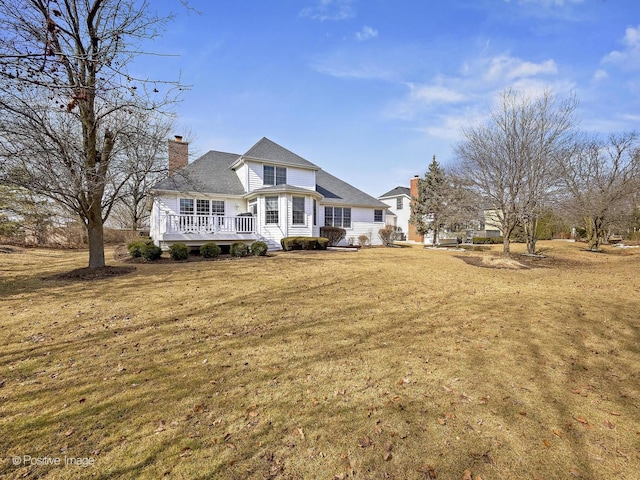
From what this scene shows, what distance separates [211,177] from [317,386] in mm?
17442

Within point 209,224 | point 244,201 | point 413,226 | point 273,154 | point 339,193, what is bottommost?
point 209,224

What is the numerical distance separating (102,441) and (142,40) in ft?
28.7

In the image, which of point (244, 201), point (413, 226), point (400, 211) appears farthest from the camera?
point (400, 211)

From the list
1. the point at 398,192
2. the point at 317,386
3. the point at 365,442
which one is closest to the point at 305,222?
the point at 317,386

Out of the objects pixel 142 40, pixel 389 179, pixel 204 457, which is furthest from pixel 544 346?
pixel 389 179

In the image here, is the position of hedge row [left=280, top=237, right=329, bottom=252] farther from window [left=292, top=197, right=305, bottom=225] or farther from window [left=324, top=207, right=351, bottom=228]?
window [left=324, top=207, right=351, bottom=228]

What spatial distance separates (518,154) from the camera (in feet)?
43.7

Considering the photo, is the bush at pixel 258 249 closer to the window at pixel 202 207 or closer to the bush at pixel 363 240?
the window at pixel 202 207

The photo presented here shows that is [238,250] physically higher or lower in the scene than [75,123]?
lower

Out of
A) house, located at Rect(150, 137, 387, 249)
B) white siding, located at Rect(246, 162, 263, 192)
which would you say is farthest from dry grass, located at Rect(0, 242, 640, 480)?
white siding, located at Rect(246, 162, 263, 192)

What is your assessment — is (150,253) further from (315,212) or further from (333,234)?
(333,234)

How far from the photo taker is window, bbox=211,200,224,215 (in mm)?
17156

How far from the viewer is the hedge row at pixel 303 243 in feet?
52.9

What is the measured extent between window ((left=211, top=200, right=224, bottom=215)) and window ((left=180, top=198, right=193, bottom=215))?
47.5 inches
